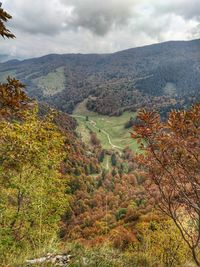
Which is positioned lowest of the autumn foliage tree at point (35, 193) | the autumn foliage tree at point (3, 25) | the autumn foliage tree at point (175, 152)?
the autumn foliage tree at point (35, 193)

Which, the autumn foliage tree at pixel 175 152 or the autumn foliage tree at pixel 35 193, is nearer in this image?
the autumn foliage tree at pixel 175 152

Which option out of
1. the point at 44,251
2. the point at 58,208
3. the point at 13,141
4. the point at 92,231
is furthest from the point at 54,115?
the point at 92,231

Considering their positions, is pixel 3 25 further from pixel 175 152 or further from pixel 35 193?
pixel 35 193

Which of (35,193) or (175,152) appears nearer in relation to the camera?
(175,152)

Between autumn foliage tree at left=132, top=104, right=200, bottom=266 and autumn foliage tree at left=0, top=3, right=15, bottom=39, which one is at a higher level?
autumn foliage tree at left=0, top=3, right=15, bottom=39

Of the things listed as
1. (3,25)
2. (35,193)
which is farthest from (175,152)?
(35,193)

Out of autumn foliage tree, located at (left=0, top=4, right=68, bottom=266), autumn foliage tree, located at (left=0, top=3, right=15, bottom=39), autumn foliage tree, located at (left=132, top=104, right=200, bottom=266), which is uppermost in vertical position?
autumn foliage tree, located at (left=0, top=3, right=15, bottom=39)

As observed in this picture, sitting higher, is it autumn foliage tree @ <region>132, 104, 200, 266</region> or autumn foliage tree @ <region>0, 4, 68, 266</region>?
autumn foliage tree @ <region>132, 104, 200, 266</region>

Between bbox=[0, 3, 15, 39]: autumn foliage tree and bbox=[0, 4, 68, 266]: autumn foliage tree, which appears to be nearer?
bbox=[0, 3, 15, 39]: autumn foliage tree

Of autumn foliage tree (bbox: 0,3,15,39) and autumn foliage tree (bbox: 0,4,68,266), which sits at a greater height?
autumn foliage tree (bbox: 0,3,15,39)
